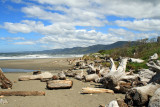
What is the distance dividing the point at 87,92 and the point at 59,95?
140 cm

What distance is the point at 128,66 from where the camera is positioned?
47.5ft

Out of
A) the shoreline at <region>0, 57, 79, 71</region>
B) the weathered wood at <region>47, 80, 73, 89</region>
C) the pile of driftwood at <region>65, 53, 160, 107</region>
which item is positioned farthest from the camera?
the shoreline at <region>0, 57, 79, 71</region>

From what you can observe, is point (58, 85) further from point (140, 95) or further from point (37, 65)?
point (37, 65)

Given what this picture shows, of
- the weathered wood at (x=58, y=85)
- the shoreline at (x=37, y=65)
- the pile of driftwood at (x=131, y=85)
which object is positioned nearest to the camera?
the pile of driftwood at (x=131, y=85)

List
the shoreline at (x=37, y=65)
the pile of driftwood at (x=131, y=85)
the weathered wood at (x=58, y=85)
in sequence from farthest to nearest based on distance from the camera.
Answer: the shoreline at (x=37, y=65), the weathered wood at (x=58, y=85), the pile of driftwood at (x=131, y=85)

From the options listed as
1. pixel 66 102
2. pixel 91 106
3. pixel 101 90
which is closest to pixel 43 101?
pixel 66 102

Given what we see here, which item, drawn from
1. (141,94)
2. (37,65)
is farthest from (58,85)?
(37,65)

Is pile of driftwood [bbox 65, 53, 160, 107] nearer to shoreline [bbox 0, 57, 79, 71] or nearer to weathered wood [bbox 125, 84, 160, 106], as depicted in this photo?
weathered wood [bbox 125, 84, 160, 106]

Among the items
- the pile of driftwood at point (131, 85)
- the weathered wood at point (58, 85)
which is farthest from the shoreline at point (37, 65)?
the weathered wood at point (58, 85)

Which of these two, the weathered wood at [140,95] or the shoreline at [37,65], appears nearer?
the weathered wood at [140,95]

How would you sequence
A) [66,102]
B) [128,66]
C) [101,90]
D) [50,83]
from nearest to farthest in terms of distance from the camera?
[66,102]
[101,90]
[50,83]
[128,66]

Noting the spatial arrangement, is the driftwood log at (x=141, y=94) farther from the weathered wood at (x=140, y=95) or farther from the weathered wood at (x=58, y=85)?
the weathered wood at (x=58, y=85)

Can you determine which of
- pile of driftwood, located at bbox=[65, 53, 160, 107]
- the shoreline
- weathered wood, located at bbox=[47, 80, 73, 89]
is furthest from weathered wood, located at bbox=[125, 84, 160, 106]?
the shoreline

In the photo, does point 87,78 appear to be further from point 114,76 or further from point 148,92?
point 148,92
